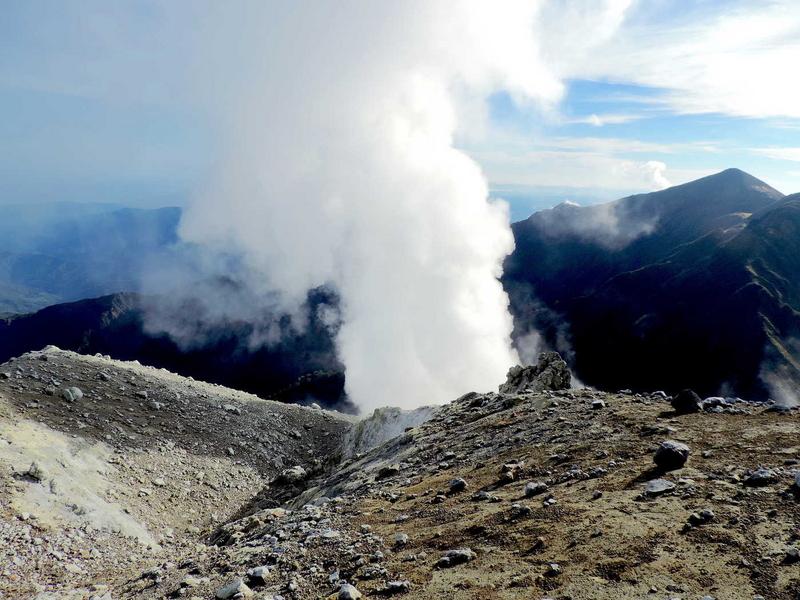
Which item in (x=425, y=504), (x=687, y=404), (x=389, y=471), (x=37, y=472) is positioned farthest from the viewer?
(x=389, y=471)

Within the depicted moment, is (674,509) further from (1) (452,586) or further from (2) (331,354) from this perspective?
(2) (331,354)

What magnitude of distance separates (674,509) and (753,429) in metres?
6.11

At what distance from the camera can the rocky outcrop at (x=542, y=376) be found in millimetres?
32406

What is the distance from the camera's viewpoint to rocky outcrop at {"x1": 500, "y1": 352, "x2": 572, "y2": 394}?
3241 centimetres

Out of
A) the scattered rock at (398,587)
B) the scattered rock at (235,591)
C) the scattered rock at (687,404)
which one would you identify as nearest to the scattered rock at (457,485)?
the scattered rock at (398,587)

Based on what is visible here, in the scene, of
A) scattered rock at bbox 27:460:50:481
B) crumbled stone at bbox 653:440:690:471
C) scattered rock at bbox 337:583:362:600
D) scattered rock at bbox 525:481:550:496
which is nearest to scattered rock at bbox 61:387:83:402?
scattered rock at bbox 27:460:50:481

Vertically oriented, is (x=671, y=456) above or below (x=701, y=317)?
below

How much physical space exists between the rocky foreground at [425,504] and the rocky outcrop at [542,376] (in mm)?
7568

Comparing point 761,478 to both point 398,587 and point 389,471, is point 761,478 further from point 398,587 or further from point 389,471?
point 389,471

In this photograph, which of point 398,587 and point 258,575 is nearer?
point 398,587

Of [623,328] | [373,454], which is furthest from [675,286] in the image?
[373,454]

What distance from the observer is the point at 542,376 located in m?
32.8

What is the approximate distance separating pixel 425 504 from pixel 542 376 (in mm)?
21525

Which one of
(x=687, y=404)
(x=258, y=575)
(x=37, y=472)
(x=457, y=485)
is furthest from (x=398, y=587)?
(x=37, y=472)
